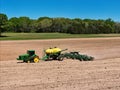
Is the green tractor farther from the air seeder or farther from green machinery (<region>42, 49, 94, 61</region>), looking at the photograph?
green machinery (<region>42, 49, 94, 61</region>)

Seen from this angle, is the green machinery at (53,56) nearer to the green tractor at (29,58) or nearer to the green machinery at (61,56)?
the green machinery at (61,56)

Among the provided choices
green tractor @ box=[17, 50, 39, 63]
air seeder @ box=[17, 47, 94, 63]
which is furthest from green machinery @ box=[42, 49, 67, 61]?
green tractor @ box=[17, 50, 39, 63]

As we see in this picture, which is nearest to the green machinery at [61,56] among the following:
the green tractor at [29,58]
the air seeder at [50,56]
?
the air seeder at [50,56]

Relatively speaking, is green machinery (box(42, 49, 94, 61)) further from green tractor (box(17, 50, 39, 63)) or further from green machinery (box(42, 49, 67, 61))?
green tractor (box(17, 50, 39, 63))

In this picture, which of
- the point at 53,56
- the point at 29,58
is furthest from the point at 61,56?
the point at 29,58

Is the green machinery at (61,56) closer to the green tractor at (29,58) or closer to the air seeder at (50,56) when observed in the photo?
the air seeder at (50,56)

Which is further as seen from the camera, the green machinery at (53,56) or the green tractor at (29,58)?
the green machinery at (53,56)

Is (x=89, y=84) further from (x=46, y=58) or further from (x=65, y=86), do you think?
(x=46, y=58)

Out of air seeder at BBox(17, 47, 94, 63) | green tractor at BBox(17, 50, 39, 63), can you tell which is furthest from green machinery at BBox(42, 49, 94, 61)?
green tractor at BBox(17, 50, 39, 63)

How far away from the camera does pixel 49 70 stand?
14.9m

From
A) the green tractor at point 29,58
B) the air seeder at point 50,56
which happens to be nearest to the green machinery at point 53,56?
the air seeder at point 50,56

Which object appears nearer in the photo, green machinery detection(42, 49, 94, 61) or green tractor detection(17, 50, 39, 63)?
green tractor detection(17, 50, 39, 63)

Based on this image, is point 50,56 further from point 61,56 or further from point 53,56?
point 61,56

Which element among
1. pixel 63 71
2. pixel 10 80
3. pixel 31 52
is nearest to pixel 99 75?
pixel 63 71
